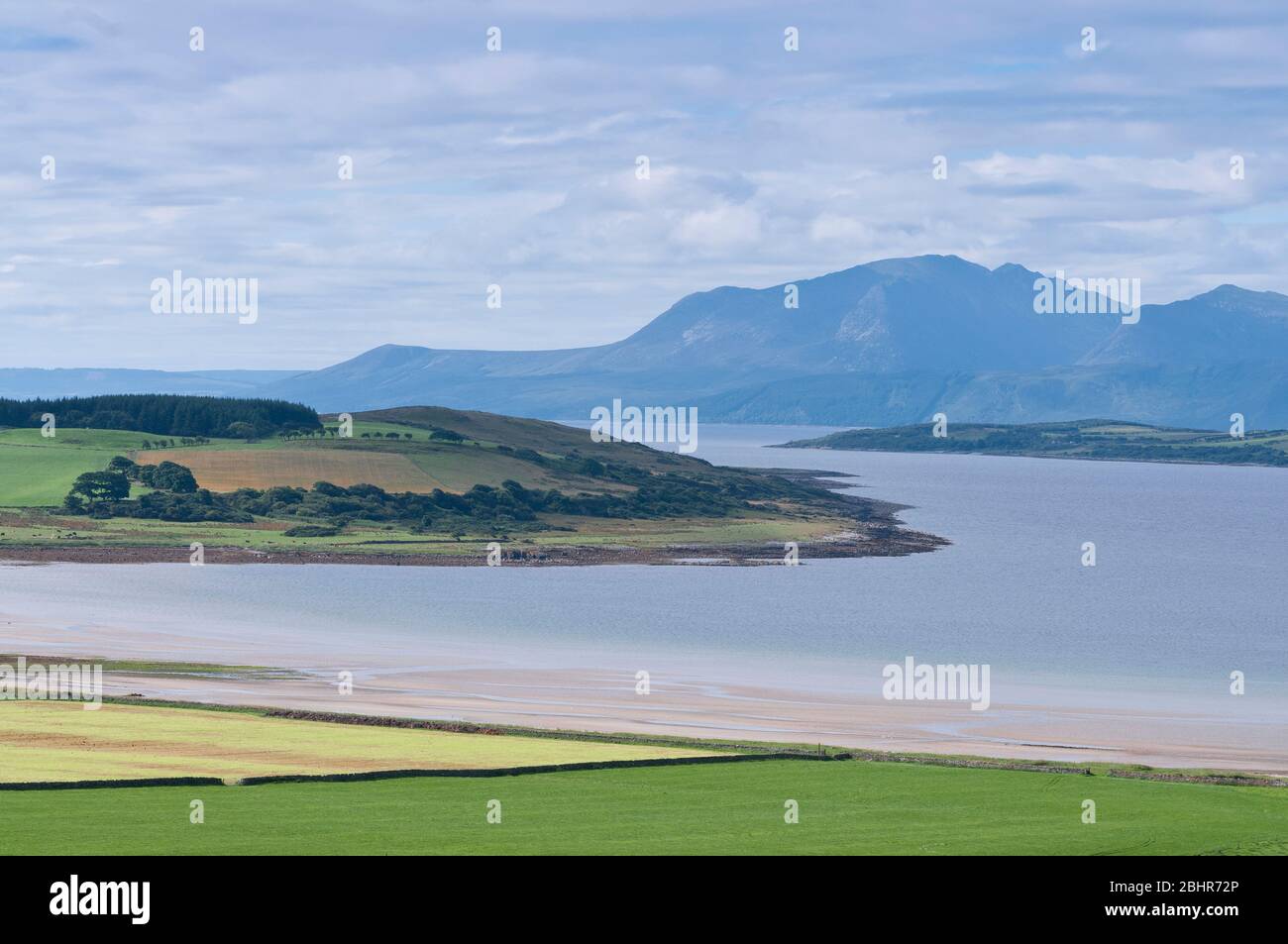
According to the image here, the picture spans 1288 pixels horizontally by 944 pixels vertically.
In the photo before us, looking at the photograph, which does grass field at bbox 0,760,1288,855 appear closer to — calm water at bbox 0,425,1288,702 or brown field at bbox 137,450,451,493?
calm water at bbox 0,425,1288,702

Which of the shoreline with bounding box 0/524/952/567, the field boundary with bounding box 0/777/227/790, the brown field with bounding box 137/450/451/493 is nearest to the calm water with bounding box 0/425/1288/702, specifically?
the shoreline with bounding box 0/524/952/567

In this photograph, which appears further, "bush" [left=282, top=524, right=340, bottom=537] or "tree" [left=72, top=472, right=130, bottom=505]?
"tree" [left=72, top=472, right=130, bottom=505]

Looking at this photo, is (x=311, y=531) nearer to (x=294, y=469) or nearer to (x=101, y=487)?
(x=101, y=487)

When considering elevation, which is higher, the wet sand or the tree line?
the tree line

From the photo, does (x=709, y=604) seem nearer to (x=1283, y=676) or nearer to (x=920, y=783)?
Result: (x=1283, y=676)

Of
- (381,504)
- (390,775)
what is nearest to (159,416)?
(381,504)

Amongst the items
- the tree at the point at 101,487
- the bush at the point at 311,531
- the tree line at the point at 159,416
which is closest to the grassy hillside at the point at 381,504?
the bush at the point at 311,531
